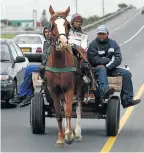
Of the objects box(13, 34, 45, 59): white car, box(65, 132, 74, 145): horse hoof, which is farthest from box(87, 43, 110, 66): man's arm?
box(13, 34, 45, 59): white car

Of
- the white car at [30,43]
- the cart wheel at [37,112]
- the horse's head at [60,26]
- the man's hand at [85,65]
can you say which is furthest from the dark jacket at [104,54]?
the white car at [30,43]

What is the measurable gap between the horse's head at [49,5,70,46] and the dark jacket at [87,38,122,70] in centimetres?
160

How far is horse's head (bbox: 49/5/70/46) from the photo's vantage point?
32.5 ft

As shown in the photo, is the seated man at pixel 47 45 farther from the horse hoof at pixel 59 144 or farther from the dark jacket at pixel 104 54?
the horse hoof at pixel 59 144

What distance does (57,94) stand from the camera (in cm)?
1082

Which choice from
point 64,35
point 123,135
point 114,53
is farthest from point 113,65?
point 64,35

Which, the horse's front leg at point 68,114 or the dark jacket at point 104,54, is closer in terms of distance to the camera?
the horse's front leg at point 68,114

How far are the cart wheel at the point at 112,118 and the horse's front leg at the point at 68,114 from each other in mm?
1287

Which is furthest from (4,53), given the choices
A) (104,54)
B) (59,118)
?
(59,118)

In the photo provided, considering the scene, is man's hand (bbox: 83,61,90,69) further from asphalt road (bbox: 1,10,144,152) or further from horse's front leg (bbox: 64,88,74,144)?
asphalt road (bbox: 1,10,144,152)

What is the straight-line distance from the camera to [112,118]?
38.4 ft

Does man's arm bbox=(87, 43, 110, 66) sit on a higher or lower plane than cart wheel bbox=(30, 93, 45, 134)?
higher

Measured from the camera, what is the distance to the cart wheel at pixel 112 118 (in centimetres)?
1168

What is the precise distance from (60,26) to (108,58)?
2088mm
